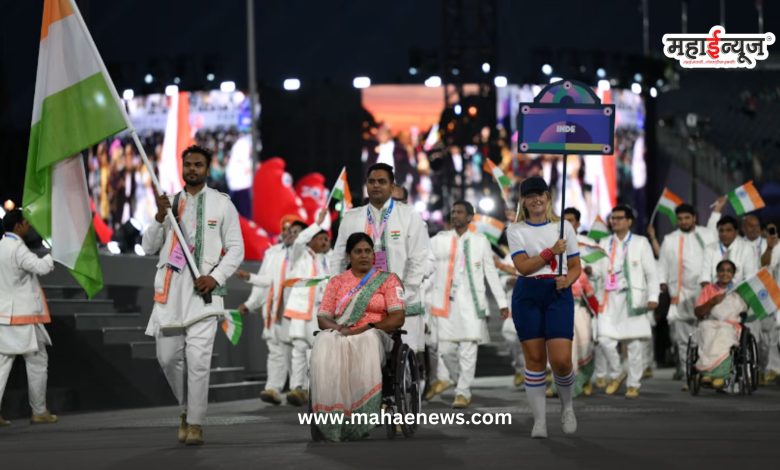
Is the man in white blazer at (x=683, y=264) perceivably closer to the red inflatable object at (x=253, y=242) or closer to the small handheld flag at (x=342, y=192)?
the small handheld flag at (x=342, y=192)

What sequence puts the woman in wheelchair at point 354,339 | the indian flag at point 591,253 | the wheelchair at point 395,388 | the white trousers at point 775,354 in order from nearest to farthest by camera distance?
the woman in wheelchair at point 354,339 → the wheelchair at point 395,388 → the indian flag at point 591,253 → the white trousers at point 775,354

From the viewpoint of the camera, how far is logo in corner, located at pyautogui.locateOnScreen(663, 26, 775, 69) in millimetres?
43625

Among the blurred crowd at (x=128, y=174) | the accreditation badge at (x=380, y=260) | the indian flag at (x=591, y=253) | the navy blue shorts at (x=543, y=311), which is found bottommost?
the navy blue shorts at (x=543, y=311)

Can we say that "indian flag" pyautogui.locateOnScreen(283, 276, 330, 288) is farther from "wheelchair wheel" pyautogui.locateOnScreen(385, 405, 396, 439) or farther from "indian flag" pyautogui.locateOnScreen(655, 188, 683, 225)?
"indian flag" pyautogui.locateOnScreen(655, 188, 683, 225)

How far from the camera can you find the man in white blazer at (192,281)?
1047 cm

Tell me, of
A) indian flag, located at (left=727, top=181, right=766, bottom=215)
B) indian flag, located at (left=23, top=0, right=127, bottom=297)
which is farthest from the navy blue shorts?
indian flag, located at (left=727, top=181, right=766, bottom=215)

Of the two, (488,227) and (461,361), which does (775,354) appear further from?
(461,361)

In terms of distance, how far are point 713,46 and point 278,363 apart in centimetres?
3046

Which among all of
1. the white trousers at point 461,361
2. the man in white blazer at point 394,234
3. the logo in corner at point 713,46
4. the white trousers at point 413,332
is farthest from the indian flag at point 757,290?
the logo in corner at point 713,46

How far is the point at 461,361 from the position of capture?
14898 mm

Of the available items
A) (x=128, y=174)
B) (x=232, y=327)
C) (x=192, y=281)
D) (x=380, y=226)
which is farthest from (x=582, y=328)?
(x=128, y=174)

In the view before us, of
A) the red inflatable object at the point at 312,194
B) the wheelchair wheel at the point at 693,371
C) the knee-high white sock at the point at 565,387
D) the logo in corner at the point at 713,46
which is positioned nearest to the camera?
Answer: the knee-high white sock at the point at 565,387

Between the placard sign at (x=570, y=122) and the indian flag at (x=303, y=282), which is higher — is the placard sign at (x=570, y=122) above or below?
above

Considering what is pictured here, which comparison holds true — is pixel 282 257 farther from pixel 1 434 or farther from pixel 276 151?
pixel 276 151
